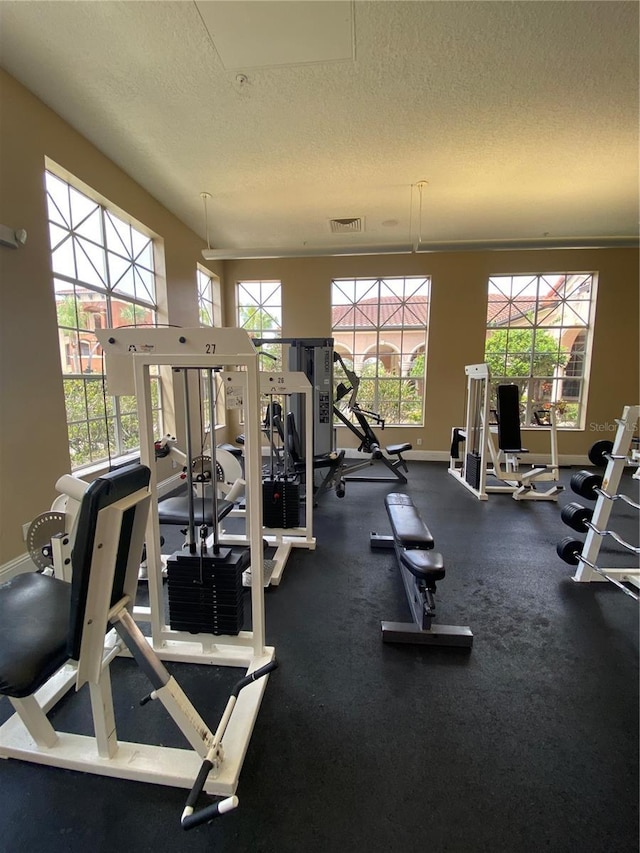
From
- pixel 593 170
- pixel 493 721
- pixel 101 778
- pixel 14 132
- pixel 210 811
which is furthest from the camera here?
pixel 593 170

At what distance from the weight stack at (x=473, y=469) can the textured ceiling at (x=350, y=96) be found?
2509mm

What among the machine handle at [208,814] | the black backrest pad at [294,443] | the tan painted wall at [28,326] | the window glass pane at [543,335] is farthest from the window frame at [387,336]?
the machine handle at [208,814]

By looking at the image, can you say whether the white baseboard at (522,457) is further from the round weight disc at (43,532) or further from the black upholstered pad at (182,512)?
the round weight disc at (43,532)

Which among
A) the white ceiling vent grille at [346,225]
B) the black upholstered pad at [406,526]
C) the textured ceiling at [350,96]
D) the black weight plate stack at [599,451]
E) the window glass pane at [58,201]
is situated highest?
the white ceiling vent grille at [346,225]

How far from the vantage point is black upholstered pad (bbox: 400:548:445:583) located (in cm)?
179

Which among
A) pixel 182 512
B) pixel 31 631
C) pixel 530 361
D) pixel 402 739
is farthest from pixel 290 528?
pixel 530 361

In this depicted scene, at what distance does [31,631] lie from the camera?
1.16 m

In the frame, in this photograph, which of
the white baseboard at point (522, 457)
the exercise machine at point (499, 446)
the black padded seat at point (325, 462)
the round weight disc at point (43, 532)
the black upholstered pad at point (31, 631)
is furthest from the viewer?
the white baseboard at point (522, 457)

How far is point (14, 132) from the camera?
234 centimetres

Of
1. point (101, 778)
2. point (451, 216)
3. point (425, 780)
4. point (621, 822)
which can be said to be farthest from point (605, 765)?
point (451, 216)

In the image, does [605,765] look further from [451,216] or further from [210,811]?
[451,216]

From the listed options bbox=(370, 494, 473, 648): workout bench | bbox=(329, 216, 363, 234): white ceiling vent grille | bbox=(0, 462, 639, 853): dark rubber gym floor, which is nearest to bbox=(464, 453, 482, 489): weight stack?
bbox=(0, 462, 639, 853): dark rubber gym floor

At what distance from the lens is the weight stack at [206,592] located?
5.06 ft

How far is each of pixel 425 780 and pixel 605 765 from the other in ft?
2.28
